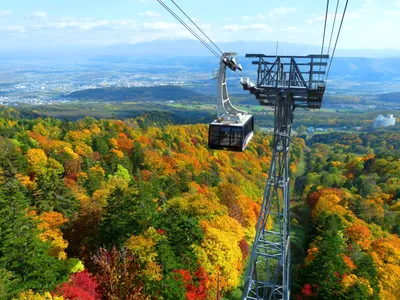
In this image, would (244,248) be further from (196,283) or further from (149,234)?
(149,234)

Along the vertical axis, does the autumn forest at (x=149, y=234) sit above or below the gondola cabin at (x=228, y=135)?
below

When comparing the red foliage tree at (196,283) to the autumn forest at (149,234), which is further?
the red foliage tree at (196,283)

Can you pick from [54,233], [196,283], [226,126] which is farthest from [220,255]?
[226,126]

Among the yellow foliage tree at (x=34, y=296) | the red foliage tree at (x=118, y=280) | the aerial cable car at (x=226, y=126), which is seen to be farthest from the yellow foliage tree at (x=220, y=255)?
the aerial cable car at (x=226, y=126)

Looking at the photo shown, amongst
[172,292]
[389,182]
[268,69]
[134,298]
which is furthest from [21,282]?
[389,182]

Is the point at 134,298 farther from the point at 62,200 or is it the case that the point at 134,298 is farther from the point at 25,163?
the point at 25,163

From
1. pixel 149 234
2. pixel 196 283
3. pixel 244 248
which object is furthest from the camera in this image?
pixel 244 248

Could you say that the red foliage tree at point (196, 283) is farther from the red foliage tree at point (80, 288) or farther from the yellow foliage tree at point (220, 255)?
the red foliage tree at point (80, 288)

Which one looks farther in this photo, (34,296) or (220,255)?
(220,255)

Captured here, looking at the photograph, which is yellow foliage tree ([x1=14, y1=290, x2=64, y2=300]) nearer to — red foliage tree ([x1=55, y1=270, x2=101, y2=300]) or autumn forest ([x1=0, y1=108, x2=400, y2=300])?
autumn forest ([x1=0, y1=108, x2=400, y2=300])
